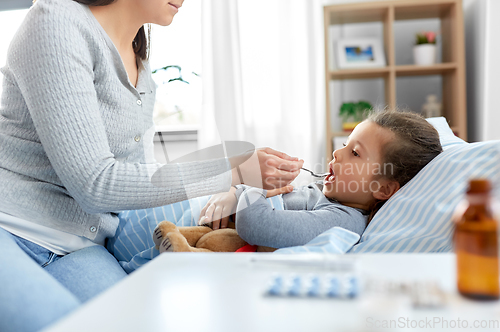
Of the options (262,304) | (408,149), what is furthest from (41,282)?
(408,149)

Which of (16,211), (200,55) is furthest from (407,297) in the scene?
(200,55)

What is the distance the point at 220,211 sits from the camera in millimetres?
1067

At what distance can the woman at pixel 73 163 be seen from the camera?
81cm

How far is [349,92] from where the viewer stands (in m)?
2.90

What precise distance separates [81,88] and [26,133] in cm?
20

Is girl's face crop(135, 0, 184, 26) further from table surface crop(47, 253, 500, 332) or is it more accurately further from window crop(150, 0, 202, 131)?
window crop(150, 0, 202, 131)

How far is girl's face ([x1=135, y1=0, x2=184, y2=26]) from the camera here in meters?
1.07

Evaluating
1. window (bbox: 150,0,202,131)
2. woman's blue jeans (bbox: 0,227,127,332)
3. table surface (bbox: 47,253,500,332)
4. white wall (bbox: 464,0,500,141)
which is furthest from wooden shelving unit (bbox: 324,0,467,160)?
table surface (bbox: 47,253,500,332)

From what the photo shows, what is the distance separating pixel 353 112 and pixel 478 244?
233cm

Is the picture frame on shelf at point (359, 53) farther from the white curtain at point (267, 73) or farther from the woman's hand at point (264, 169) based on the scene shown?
the woman's hand at point (264, 169)

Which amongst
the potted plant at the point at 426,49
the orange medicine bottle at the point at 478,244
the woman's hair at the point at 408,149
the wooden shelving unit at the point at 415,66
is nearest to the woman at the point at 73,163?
the woman's hair at the point at 408,149

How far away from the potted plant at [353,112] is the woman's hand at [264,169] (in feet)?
5.69

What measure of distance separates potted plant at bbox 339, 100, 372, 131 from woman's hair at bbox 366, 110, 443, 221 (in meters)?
1.50

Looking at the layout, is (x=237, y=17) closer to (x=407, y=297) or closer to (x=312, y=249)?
(x=312, y=249)
